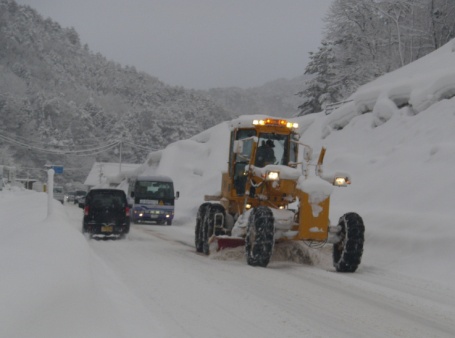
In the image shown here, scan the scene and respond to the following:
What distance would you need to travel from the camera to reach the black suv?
19.1 metres

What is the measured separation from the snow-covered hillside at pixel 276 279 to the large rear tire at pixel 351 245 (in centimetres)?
30

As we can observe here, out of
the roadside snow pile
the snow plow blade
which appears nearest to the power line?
the snow plow blade

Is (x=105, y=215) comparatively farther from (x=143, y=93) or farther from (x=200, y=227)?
(x=143, y=93)

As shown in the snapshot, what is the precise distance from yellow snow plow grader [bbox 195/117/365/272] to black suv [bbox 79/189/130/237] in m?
4.51

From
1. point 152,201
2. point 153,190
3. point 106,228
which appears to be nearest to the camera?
point 106,228

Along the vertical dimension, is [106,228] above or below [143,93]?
below

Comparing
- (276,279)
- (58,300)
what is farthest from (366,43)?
(58,300)

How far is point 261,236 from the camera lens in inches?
453

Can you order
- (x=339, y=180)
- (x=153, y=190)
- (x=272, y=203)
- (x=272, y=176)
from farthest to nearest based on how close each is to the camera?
(x=153, y=190)
(x=272, y=203)
(x=339, y=180)
(x=272, y=176)

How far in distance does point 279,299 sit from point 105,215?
11745 millimetres

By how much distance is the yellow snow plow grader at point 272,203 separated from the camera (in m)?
11.7

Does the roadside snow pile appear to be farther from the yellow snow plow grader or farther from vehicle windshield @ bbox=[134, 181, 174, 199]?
vehicle windshield @ bbox=[134, 181, 174, 199]

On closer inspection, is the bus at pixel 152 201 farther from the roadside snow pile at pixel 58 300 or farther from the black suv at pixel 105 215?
the roadside snow pile at pixel 58 300

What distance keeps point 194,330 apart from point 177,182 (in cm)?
4150
